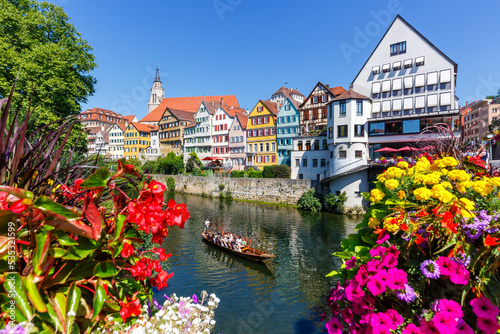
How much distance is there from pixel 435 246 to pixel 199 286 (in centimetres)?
1326

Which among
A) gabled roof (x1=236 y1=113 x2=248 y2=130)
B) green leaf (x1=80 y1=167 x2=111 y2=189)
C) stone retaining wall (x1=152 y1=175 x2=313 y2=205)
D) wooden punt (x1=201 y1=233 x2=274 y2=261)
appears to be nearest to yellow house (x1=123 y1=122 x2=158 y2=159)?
stone retaining wall (x1=152 y1=175 x2=313 y2=205)

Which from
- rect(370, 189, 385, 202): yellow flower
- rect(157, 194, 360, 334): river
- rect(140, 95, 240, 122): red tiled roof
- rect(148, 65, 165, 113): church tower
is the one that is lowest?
rect(157, 194, 360, 334): river

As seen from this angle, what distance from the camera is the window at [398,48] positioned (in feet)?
102

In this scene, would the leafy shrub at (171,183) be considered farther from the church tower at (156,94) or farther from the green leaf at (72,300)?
the church tower at (156,94)

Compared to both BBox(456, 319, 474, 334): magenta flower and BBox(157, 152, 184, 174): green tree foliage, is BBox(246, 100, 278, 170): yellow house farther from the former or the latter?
BBox(456, 319, 474, 334): magenta flower

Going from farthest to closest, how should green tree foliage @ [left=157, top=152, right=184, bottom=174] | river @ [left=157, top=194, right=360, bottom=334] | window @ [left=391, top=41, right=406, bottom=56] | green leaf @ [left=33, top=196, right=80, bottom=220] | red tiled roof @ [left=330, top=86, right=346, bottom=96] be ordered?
green tree foliage @ [left=157, top=152, right=184, bottom=174], red tiled roof @ [left=330, top=86, right=346, bottom=96], window @ [left=391, top=41, right=406, bottom=56], river @ [left=157, top=194, right=360, bottom=334], green leaf @ [left=33, top=196, right=80, bottom=220]

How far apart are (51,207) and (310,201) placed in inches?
1262

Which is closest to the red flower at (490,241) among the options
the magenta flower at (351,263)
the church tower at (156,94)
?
the magenta flower at (351,263)

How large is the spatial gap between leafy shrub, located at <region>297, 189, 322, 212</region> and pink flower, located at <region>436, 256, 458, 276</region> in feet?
99.3

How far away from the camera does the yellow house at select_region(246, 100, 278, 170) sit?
4528cm

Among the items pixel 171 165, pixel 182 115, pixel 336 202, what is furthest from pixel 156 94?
pixel 336 202

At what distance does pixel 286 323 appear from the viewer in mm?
11164

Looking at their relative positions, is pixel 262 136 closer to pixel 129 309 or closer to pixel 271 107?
pixel 271 107

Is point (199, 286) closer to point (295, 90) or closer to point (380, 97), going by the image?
point (380, 97)
